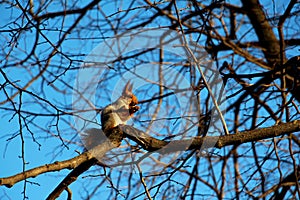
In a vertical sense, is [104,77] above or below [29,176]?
above

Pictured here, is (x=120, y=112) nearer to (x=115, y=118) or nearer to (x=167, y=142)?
(x=115, y=118)

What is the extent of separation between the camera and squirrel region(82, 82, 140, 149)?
6.31 feet

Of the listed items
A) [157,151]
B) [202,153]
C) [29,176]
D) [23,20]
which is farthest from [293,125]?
[23,20]

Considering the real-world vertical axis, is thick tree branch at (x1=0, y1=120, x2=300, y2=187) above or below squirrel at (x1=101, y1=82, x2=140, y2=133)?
below

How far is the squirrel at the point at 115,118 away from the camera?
1.92 m

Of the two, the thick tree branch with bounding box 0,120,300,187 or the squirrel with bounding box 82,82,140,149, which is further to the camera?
the squirrel with bounding box 82,82,140,149

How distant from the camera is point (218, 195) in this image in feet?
10.9

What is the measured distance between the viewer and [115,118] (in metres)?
1.92

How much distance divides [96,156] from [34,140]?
0.49 m

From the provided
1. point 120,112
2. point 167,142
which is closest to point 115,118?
point 120,112

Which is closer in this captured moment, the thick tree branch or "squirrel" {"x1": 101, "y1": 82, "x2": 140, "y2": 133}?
the thick tree branch

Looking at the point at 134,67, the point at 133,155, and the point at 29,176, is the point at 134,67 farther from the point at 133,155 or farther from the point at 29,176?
the point at 29,176

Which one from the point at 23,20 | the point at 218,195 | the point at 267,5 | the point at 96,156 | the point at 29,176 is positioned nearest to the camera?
the point at 29,176

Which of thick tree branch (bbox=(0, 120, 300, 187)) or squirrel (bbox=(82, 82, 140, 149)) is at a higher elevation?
squirrel (bbox=(82, 82, 140, 149))
